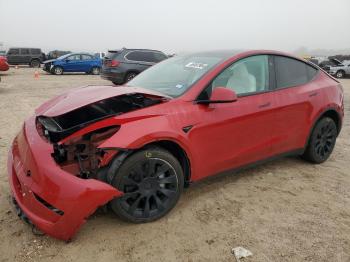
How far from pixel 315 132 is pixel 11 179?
3653 mm

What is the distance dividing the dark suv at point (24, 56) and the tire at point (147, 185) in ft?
97.6

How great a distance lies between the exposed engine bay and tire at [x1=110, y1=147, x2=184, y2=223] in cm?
21

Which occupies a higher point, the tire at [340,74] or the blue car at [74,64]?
the tire at [340,74]

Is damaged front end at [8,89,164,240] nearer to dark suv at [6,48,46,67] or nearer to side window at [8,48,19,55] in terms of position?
dark suv at [6,48,46,67]

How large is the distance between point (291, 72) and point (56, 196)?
10.4 feet

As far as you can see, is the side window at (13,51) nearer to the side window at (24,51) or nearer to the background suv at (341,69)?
the side window at (24,51)

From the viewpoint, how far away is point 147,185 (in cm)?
317

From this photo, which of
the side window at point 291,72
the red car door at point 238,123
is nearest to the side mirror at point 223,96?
the red car door at point 238,123

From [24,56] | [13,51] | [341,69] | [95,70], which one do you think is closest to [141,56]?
[95,70]

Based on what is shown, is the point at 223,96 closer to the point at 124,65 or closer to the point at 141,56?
the point at 124,65

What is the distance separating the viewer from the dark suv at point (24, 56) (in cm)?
2947

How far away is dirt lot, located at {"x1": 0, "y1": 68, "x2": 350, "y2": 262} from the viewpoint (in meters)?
2.85

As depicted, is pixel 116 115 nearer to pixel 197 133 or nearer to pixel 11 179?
pixel 197 133

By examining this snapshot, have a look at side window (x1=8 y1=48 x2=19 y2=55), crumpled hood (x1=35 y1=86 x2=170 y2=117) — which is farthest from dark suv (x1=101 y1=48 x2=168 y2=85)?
side window (x1=8 y1=48 x2=19 y2=55)
